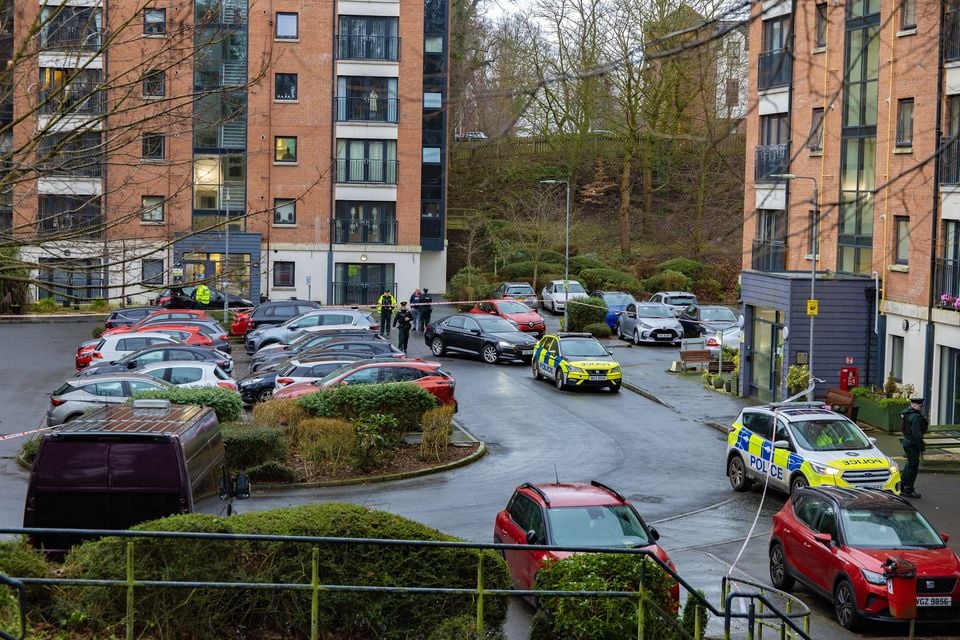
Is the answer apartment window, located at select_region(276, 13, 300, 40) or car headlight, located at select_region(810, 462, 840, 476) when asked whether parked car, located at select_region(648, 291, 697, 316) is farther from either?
car headlight, located at select_region(810, 462, 840, 476)

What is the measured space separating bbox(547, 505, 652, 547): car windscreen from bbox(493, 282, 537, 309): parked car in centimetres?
4040

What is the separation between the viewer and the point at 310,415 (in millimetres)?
25875

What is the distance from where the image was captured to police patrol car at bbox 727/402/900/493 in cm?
2044

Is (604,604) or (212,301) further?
(212,301)

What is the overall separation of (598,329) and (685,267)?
52.9 ft

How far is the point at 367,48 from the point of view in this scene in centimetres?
5681

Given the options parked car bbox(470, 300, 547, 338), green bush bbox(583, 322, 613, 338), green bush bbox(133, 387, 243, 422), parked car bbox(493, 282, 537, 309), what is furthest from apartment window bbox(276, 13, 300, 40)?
green bush bbox(133, 387, 243, 422)

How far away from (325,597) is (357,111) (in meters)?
49.7

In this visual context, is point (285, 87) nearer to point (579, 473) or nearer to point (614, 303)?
point (614, 303)

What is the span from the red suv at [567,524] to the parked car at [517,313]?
29469 mm

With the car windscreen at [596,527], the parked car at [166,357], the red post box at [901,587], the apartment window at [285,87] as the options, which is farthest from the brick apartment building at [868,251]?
the apartment window at [285,87]

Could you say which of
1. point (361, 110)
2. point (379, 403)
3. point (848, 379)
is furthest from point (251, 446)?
point (361, 110)

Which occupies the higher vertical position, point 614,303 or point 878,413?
point 614,303

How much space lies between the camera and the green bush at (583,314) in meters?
47.5
